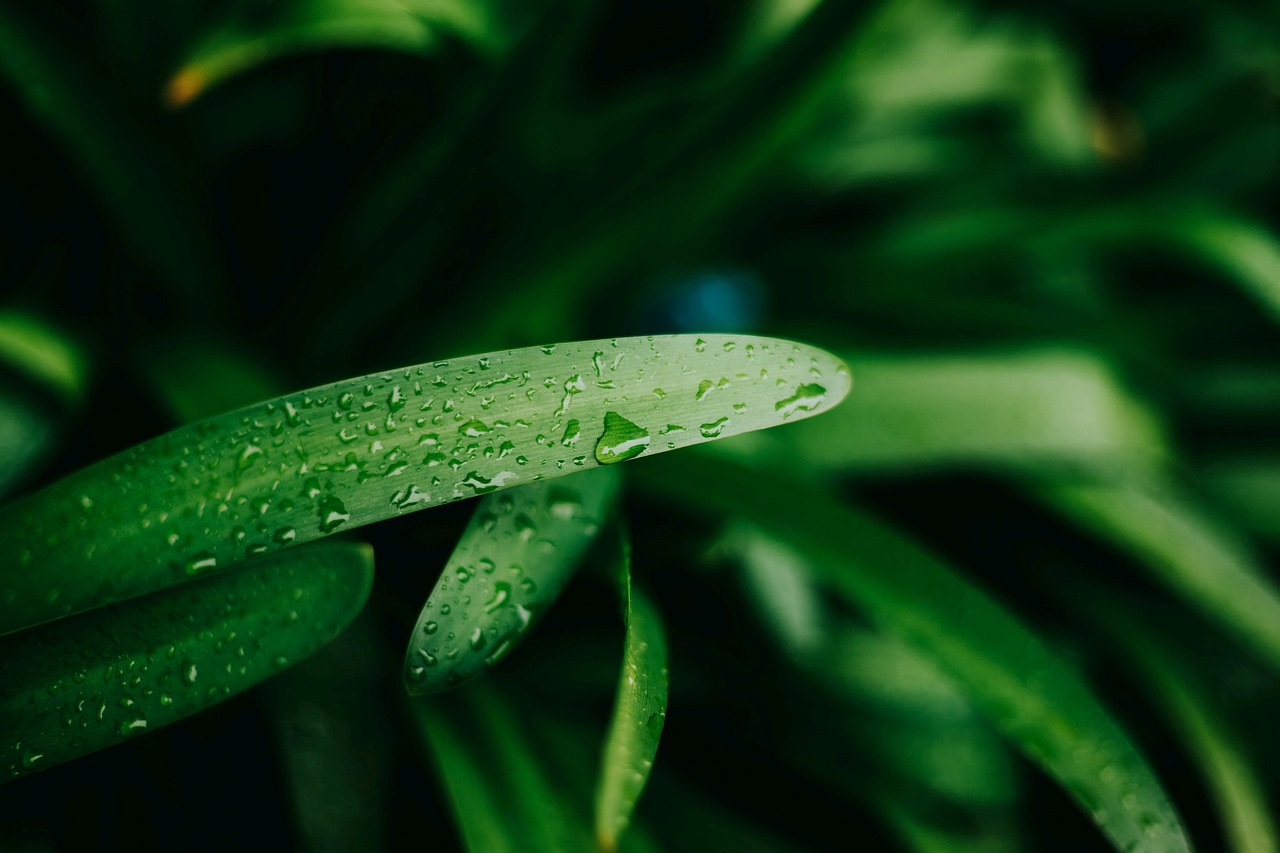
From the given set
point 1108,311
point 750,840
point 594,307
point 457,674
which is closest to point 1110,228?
point 1108,311

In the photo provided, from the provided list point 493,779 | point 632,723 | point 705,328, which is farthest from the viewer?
point 705,328

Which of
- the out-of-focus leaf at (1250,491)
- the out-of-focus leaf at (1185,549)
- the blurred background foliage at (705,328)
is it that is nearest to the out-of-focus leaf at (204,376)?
the blurred background foliage at (705,328)

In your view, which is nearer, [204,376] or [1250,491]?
[204,376]

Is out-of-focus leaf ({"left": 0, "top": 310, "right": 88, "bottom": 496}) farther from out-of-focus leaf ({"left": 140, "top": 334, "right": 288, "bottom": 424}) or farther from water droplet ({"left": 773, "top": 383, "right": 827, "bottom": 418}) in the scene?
water droplet ({"left": 773, "top": 383, "right": 827, "bottom": 418})

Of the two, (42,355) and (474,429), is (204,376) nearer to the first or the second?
(42,355)

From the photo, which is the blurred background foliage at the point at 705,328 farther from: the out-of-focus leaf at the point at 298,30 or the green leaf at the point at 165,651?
the green leaf at the point at 165,651

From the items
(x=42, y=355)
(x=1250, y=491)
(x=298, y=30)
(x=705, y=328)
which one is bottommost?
(x=42, y=355)

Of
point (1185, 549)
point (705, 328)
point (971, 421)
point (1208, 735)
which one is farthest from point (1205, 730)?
point (705, 328)
